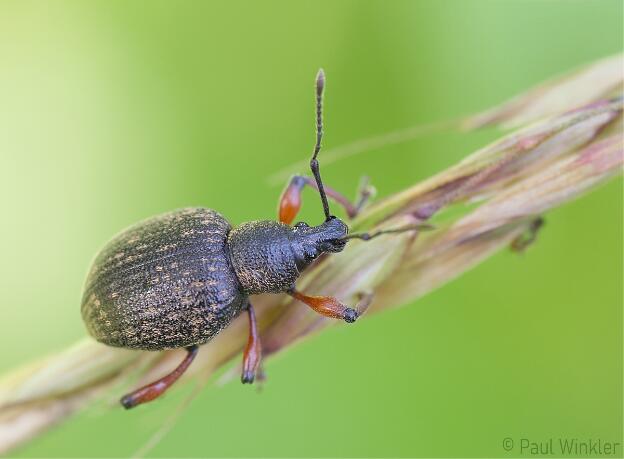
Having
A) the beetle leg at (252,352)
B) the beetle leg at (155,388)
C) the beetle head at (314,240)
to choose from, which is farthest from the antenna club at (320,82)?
the beetle leg at (155,388)

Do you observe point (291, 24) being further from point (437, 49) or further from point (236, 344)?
point (236, 344)

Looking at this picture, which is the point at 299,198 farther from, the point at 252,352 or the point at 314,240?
the point at 252,352

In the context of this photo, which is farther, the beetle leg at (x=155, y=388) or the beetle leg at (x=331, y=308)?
the beetle leg at (x=155, y=388)

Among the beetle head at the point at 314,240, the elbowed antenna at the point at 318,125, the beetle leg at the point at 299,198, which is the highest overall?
the elbowed antenna at the point at 318,125

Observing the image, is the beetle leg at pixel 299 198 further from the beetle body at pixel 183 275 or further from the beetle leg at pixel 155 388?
the beetle leg at pixel 155 388

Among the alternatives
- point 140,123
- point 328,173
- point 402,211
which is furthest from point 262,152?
point 402,211

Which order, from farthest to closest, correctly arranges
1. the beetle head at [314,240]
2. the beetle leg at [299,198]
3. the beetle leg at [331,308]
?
the beetle leg at [299,198], the beetle head at [314,240], the beetle leg at [331,308]

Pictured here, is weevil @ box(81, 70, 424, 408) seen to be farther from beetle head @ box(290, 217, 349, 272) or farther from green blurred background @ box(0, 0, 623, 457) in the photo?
green blurred background @ box(0, 0, 623, 457)

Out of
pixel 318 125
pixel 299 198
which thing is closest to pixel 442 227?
pixel 318 125

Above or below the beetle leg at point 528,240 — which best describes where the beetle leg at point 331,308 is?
above
